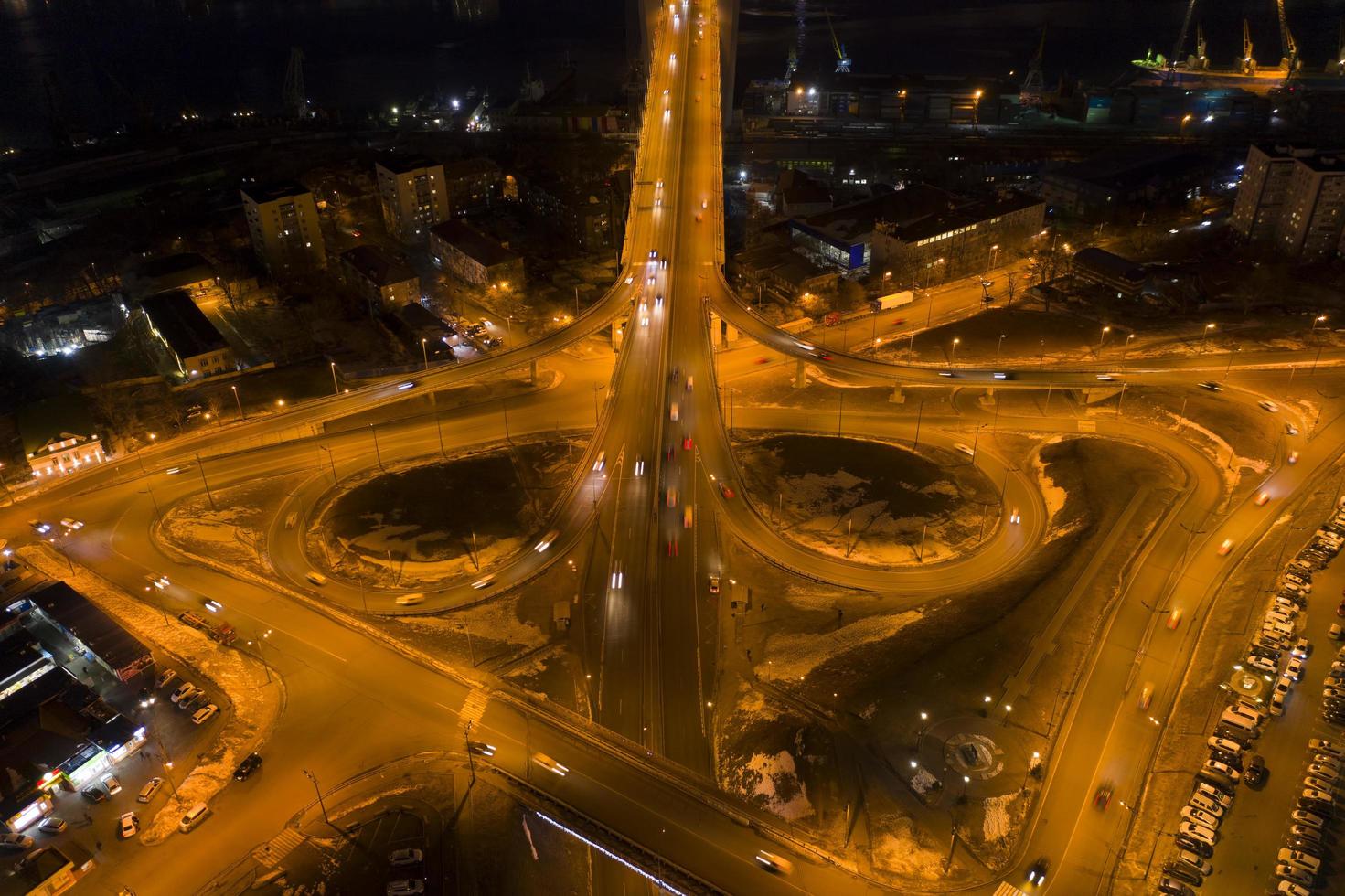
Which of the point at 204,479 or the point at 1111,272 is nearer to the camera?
the point at 204,479

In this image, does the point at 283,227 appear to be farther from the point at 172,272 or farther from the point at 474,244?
the point at 474,244

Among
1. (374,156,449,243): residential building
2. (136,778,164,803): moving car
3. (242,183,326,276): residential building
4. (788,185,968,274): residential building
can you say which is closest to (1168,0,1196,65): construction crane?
(788,185,968,274): residential building

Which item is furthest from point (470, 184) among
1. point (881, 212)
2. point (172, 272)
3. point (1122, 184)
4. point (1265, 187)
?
point (1265, 187)

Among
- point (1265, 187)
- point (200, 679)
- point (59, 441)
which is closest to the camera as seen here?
point (200, 679)

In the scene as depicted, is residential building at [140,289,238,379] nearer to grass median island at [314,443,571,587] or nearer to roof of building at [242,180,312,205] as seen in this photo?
roof of building at [242,180,312,205]

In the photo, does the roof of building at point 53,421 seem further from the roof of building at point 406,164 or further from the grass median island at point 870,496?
the grass median island at point 870,496

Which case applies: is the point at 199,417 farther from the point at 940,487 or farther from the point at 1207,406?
the point at 1207,406
